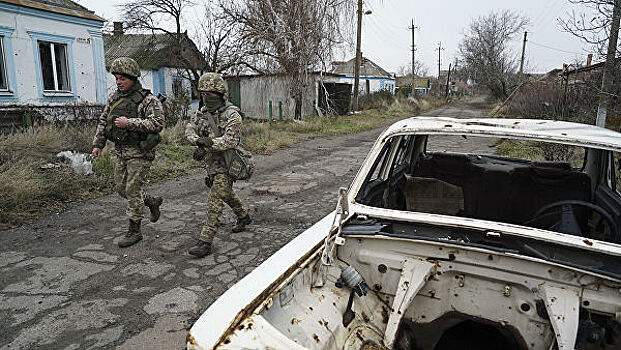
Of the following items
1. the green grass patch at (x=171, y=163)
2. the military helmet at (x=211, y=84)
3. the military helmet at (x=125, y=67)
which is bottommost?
the green grass patch at (x=171, y=163)

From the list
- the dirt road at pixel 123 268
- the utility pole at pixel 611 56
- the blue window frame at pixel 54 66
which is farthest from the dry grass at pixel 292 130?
the utility pole at pixel 611 56

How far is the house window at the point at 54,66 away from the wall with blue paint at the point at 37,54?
0.20 meters

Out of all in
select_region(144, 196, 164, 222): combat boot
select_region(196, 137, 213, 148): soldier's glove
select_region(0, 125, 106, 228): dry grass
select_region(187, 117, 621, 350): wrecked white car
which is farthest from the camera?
select_region(0, 125, 106, 228): dry grass

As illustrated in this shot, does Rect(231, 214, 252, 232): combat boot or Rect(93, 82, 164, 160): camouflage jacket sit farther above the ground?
Rect(93, 82, 164, 160): camouflage jacket

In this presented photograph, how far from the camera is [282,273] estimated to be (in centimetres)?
173

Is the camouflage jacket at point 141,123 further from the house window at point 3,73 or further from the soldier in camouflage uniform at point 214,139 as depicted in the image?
the house window at point 3,73

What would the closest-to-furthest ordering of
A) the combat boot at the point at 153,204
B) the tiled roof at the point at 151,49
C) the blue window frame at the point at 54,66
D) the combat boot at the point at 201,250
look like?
the combat boot at the point at 201,250 < the combat boot at the point at 153,204 < the blue window frame at the point at 54,66 < the tiled roof at the point at 151,49

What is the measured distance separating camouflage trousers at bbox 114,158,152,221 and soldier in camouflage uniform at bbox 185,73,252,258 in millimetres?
674

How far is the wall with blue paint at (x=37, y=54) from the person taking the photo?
11.1 m

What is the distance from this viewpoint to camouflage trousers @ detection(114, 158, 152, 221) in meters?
4.28

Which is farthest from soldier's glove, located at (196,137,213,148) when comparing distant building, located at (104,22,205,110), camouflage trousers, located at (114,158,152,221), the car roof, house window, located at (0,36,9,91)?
distant building, located at (104,22,205,110)

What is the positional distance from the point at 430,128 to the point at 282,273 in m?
1.35

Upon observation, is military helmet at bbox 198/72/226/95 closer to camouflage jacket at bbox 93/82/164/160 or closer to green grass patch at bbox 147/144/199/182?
camouflage jacket at bbox 93/82/164/160

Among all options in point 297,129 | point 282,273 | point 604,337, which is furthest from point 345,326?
point 297,129
